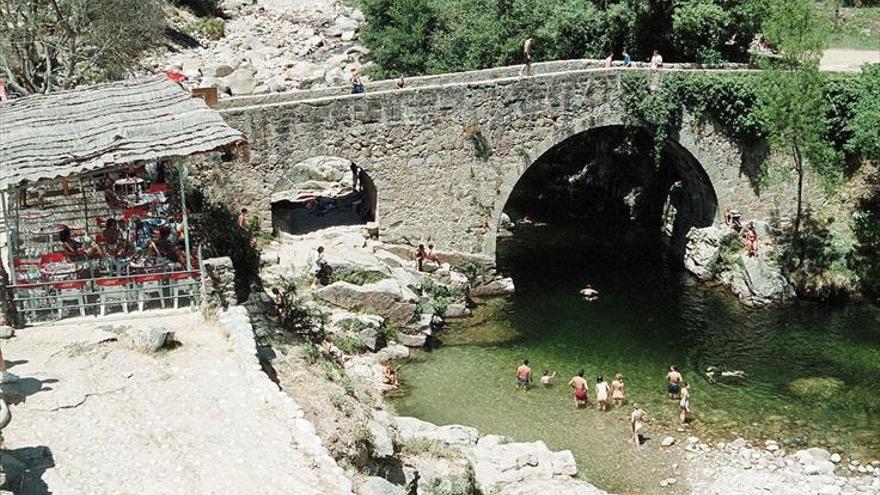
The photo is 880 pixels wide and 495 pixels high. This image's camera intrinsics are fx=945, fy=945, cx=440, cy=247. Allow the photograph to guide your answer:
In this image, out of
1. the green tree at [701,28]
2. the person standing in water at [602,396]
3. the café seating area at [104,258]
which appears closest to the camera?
the café seating area at [104,258]

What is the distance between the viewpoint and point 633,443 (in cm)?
2036

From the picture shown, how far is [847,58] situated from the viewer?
3956 centimetres

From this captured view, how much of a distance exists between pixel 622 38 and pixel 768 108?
7205mm

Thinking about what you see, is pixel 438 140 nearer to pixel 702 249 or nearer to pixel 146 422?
pixel 702 249

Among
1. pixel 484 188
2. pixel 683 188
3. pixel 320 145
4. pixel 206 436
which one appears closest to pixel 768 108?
pixel 683 188

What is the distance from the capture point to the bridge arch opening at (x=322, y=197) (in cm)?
2945

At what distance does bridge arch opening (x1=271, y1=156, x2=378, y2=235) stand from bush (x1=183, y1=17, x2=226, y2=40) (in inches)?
608

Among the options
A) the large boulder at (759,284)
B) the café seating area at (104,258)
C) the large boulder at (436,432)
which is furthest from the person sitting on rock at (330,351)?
the large boulder at (759,284)

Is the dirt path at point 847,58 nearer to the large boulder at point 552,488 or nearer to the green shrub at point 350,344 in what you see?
the green shrub at point 350,344

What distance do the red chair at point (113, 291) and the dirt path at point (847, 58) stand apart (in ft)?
95.4

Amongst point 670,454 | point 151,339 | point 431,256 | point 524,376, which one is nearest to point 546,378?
point 524,376

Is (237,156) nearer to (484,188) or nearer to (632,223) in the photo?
(484,188)

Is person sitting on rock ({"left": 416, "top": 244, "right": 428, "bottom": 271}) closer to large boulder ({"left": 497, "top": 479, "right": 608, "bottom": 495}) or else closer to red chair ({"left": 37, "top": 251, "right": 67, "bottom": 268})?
large boulder ({"left": 497, "top": 479, "right": 608, "bottom": 495})

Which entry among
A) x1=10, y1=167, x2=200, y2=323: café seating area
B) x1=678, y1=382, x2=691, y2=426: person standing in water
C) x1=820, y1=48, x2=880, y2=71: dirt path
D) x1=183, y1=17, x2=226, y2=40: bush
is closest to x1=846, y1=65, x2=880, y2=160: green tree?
x1=820, y1=48, x2=880, y2=71: dirt path
